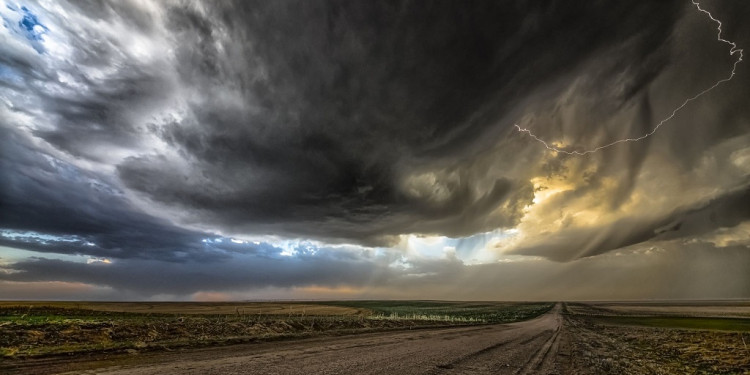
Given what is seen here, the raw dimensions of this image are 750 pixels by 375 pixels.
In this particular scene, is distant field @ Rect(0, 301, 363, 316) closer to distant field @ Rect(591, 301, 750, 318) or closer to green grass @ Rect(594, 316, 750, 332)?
green grass @ Rect(594, 316, 750, 332)

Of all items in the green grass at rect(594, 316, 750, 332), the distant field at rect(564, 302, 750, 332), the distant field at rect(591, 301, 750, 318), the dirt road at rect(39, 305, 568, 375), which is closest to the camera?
the dirt road at rect(39, 305, 568, 375)

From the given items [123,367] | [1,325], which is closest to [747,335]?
[123,367]

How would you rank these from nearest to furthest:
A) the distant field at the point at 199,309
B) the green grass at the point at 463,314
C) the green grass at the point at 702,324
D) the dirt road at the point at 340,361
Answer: the dirt road at the point at 340,361 → the green grass at the point at 702,324 → the green grass at the point at 463,314 → the distant field at the point at 199,309

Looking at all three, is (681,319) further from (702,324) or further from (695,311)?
(695,311)

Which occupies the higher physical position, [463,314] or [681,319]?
[681,319]

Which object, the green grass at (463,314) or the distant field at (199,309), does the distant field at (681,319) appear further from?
the distant field at (199,309)

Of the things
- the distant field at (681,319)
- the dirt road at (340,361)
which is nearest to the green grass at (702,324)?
the distant field at (681,319)

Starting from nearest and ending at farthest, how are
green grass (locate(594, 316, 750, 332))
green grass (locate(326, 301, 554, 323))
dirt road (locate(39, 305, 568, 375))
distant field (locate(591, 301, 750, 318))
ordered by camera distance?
dirt road (locate(39, 305, 568, 375)), green grass (locate(594, 316, 750, 332)), green grass (locate(326, 301, 554, 323)), distant field (locate(591, 301, 750, 318))

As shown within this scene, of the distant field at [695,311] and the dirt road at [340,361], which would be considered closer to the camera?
the dirt road at [340,361]

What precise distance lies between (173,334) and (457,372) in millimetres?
19670

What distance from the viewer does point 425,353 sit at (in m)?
19.7

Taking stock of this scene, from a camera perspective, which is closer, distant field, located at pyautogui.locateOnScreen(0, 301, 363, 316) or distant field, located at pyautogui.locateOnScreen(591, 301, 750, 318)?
distant field, located at pyautogui.locateOnScreen(591, 301, 750, 318)

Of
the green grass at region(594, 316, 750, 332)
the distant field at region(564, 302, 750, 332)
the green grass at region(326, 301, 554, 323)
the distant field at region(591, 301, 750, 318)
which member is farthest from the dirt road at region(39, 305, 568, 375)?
the distant field at region(591, 301, 750, 318)

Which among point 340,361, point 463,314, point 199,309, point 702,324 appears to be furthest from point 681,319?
point 199,309
